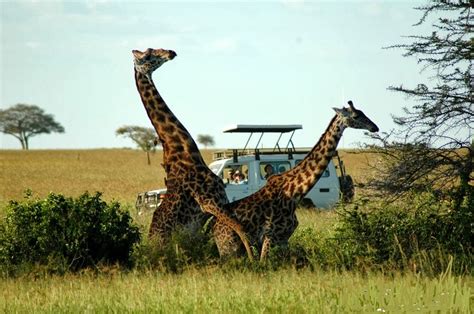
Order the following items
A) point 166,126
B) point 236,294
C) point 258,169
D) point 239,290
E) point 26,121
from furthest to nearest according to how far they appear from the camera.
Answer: point 26,121, point 258,169, point 166,126, point 239,290, point 236,294

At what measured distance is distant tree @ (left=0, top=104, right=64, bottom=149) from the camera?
89.2 m

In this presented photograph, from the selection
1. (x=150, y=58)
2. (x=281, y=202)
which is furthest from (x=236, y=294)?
(x=150, y=58)

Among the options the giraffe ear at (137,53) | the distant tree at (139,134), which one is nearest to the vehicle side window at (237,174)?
the giraffe ear at (137,53)

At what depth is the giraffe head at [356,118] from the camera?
44.0 feet

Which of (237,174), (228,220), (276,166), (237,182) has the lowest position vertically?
(228,220)

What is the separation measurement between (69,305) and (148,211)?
13845 millimetres

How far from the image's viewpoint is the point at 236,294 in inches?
374

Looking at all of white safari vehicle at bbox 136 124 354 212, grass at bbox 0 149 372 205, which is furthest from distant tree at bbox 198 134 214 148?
white safari vehicle at bbox 136 124 354 212

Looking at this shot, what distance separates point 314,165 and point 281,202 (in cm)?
76

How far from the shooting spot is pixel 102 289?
1083 centimetres

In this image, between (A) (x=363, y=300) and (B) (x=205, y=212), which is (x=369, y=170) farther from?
(A) (x=363, y=300)

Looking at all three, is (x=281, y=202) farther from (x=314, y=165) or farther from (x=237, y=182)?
(x=237, y=182)

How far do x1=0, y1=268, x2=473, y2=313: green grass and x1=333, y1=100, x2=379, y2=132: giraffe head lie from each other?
2375 mm

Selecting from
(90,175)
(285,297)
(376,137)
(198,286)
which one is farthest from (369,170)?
(90,175)
